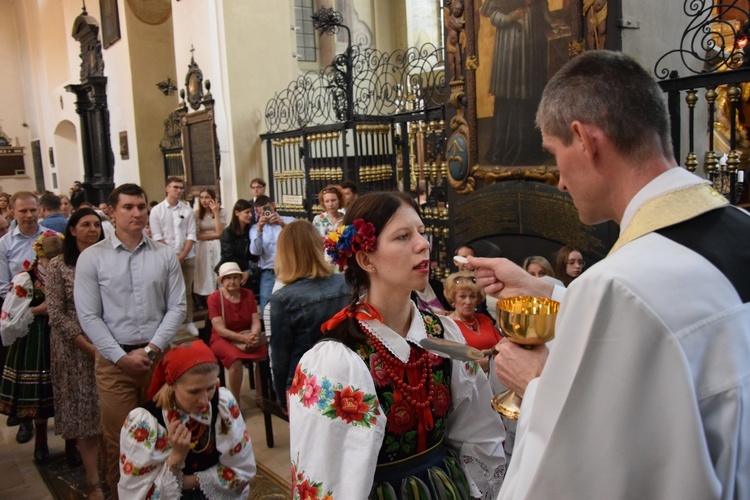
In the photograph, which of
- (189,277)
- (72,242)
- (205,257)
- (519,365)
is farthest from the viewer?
(205,257)

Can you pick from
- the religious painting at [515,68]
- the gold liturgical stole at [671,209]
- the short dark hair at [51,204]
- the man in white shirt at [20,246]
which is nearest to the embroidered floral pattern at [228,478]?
the gold liturgical stole at [671,209]

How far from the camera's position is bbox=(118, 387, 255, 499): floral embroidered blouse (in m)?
3.09

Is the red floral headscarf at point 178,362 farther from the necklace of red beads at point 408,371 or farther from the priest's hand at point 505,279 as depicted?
the priest's hand at point 505,279

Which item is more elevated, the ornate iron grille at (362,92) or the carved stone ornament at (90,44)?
the carved stone ornament at (90,44)

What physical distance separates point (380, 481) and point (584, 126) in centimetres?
126

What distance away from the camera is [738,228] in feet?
4.10

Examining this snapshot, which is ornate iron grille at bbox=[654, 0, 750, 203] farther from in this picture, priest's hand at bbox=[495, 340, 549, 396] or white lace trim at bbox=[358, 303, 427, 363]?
priest's hand at bbox=[495, 340, 549, 396]

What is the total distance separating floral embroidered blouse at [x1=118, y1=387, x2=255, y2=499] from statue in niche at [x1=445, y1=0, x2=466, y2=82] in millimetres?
4503

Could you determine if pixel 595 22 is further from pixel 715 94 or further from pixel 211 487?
pixel 211 487

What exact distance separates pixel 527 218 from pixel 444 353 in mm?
4268

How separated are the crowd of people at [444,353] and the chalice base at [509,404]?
8 centimetres

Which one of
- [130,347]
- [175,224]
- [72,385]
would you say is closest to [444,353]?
[130,347]

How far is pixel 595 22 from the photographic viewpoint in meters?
5.16

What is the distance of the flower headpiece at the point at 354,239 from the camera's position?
84.9 inches
